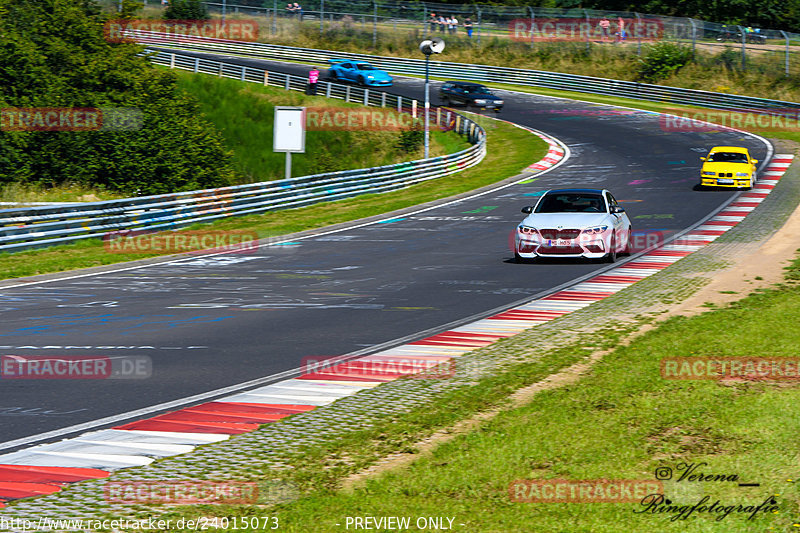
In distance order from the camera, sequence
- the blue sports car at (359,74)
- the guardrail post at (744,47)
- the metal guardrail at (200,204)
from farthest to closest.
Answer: the guardrail post at (744,47) < the blue sports car at (359,74) < the metal guardrail at (200,204)

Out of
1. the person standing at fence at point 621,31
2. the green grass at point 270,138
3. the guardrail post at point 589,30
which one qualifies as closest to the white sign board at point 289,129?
the green grass at point 270,138

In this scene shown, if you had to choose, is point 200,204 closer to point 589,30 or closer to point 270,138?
point 270,138

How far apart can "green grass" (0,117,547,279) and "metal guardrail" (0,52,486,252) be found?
33cm

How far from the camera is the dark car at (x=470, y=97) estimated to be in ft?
179

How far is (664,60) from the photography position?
6288cm

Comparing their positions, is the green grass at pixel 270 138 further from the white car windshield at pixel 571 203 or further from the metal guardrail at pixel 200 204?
the white car windshield at pixel 571 203

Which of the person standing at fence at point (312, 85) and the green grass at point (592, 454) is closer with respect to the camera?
the green grass at point (592, 454)

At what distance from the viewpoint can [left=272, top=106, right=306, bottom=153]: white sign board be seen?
101ft

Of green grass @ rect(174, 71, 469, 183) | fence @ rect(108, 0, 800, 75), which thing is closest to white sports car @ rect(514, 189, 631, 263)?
green grass @ rect(174, 71, 469, 183)

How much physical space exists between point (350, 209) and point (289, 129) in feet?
11.5

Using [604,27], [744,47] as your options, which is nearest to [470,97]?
[604,27]

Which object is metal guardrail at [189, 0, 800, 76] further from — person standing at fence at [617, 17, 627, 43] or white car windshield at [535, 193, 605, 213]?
white car windshield at [535, 193, 605, 213]

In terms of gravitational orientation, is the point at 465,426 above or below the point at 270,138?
above

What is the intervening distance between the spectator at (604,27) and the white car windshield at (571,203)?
49.4 meters
